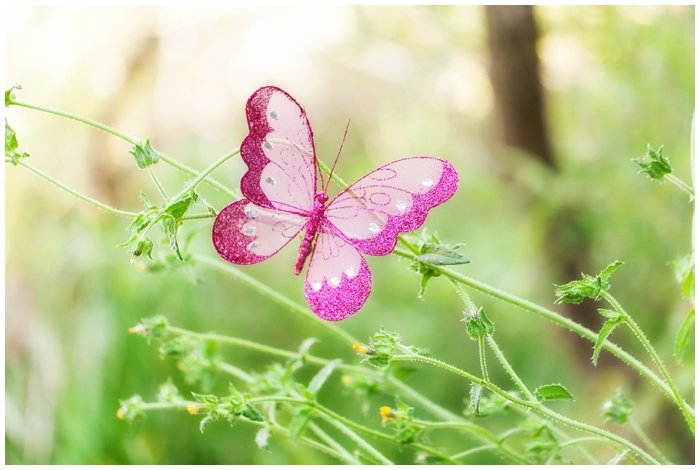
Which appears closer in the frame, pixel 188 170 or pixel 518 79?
pixel 188 170

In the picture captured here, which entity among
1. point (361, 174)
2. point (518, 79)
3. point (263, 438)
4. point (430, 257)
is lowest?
point (263, 438)

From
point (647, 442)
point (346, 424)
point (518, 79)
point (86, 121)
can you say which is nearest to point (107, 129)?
point (86, 121)

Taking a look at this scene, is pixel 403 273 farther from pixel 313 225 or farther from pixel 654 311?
pixel 313 225

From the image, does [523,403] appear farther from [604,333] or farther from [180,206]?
[180,206]

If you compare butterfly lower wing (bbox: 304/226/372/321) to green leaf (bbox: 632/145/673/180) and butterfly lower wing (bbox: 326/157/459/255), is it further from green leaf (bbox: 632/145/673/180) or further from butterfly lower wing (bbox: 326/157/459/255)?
green leaf (bbox: 632/145/673/180)

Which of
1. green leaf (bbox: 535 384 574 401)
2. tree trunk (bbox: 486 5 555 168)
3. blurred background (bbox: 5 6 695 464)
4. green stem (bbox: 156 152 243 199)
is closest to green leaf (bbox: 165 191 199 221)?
green stem (bbox: 156 152 243 199)

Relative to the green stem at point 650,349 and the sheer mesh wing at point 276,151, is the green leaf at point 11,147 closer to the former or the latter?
the sheer mesh wing at point 276,151
